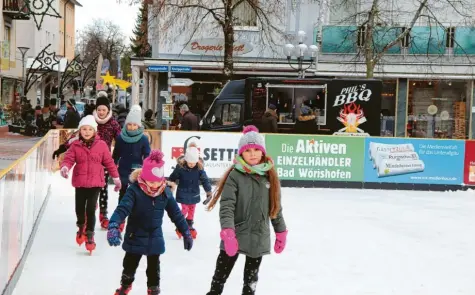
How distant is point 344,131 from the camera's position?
69.3 feet

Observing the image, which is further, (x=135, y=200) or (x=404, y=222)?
(x=404, y=222)

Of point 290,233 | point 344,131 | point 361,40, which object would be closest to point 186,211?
point 290,233

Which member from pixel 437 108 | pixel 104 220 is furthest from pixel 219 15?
pixel 104 220

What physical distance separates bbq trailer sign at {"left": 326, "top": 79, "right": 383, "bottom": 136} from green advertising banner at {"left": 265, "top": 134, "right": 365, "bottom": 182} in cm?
327

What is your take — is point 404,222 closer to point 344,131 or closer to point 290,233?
point 290,233

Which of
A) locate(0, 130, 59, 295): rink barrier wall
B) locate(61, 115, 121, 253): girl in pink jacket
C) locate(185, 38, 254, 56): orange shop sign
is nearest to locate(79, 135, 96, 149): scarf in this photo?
locate(61, 115, 121, 253): girl in pink jacket

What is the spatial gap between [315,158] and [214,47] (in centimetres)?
1571

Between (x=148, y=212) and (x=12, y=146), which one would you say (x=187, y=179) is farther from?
(x=12, y=146)

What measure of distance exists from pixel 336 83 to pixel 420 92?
1100 cm

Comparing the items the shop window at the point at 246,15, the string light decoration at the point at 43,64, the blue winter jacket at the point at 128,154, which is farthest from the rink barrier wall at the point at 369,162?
the shop window at the point at 246,15

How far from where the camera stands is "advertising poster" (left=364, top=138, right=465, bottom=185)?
17781 millimetres

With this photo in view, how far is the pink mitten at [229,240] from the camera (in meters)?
5.58

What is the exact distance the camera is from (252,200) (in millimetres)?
5863

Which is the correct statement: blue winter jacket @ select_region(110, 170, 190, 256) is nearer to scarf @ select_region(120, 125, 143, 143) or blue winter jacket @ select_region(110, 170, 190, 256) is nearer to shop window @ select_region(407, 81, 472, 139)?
scarf @ select_region(120, 125, 143, 143)
